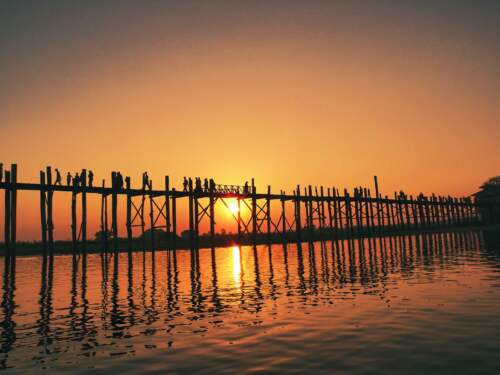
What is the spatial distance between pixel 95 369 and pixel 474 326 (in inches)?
240

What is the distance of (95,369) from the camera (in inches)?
231

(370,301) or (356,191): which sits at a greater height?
(356,191)

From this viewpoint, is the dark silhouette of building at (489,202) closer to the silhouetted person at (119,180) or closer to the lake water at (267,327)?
the silhouetted person at (119,180)

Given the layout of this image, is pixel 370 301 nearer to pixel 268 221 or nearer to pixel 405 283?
pixel 405 283

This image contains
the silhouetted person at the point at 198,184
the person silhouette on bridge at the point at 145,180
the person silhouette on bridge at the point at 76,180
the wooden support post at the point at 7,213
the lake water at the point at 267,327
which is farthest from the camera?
the silhouetted person at the point at 198,184

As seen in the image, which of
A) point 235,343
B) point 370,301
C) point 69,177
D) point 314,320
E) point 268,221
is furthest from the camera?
point 268,221

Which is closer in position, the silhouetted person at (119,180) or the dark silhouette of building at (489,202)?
the silhouetted person at (119,180)

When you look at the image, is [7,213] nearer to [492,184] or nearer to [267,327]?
[267,327]

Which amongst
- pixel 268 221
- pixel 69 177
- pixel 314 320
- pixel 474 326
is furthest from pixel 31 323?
pixel 268 221

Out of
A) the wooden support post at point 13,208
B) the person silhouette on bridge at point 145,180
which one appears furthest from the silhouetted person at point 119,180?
the wooden support post at point 13,208

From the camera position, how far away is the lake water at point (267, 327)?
582 centimetres

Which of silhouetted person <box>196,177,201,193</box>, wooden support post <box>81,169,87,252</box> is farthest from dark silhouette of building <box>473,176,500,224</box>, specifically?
wooden support post <box>81,169,87,252</box>

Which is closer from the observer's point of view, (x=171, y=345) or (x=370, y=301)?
(x=171, y=345)

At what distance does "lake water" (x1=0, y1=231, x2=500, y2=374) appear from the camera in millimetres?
5816
